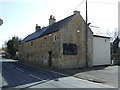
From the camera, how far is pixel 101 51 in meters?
29.4

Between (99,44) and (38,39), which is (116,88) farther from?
(38,39)

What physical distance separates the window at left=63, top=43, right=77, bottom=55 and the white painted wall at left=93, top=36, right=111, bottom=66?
4920 millimetres

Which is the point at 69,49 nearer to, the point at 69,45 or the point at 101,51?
the point at 69,45

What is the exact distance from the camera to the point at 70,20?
25.2m

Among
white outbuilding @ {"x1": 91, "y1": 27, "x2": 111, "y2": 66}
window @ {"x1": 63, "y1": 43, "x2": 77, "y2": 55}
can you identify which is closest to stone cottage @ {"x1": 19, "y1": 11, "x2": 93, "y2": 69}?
window @ {"x1": 63, "y1": 43, "x2": 77, "y2": 55}

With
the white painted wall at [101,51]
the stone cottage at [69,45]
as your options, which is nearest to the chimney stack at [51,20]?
the stone cottage at [69,45]

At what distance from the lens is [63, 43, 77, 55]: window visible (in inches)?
955

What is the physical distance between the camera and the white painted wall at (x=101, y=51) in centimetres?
2846

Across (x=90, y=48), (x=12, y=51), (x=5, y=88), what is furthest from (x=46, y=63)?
(x=12, y=51)

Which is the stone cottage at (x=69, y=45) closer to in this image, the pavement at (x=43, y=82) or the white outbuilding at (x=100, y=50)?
the white outbuilding at (x=100, y=50)

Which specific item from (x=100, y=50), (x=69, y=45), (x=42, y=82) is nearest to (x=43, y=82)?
(x=42, y=82)

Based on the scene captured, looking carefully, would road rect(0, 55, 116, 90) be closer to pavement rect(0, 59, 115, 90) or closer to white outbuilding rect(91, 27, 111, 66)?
pavement rect(0, 59, 115, 90)

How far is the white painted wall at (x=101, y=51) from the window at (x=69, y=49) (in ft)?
16.1

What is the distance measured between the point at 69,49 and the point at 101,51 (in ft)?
24.9
